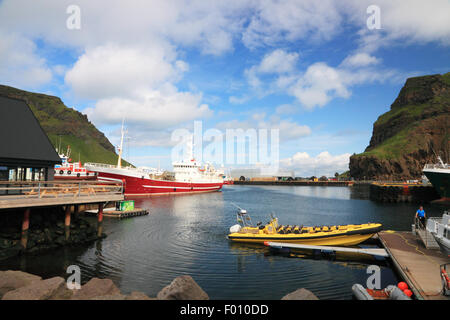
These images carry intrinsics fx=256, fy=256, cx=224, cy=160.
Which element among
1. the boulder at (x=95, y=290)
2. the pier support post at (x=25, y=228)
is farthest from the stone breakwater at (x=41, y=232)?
the boulder at (x=95, y=290)

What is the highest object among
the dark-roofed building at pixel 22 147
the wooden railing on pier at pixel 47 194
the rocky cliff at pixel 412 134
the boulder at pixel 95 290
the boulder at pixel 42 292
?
the rocky cliff at pixel 412 134

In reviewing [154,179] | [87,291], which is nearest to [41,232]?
[87,291]

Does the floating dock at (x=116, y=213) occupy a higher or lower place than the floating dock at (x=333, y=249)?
higher

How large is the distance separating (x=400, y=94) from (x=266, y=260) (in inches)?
7544

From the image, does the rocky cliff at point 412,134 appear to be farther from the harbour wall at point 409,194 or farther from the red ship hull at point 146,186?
the red ship hull at point 146,186

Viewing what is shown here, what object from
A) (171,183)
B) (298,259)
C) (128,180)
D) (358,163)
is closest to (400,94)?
(358,163)

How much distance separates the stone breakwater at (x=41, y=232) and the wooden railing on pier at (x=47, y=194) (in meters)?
1.50

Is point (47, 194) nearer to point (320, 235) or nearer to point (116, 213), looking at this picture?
point (116, 213)

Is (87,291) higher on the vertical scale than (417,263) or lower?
higher

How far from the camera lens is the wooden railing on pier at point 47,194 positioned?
14.8 metres

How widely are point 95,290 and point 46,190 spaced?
475 inches

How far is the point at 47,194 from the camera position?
1667cm

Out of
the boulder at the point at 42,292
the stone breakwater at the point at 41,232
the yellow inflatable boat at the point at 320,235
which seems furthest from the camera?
the yellow inflatable boat at the point at 320,235
